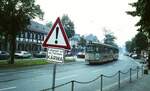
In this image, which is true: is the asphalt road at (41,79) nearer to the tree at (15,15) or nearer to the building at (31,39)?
the tree at (15,15)

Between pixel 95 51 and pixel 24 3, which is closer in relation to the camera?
pixel 24 3

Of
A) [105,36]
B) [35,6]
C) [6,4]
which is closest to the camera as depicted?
[6,4]

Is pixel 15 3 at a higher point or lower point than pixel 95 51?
higher

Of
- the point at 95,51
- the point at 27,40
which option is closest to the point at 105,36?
the point at 27,40

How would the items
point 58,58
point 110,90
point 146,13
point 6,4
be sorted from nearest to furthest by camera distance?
1. point 58,58
2. point 146,13
3. point 110,90
4. point 6,4

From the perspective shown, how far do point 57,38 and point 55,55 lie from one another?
1.37 feet

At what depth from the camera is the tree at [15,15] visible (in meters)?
39.6

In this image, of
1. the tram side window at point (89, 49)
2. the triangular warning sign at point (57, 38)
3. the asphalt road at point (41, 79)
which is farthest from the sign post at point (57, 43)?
the tram side window at point (89, 49)

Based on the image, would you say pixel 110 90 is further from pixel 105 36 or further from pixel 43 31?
pixel 105 36

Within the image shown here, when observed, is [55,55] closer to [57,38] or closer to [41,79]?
[57,38]

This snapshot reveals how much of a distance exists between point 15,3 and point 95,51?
13164 mm

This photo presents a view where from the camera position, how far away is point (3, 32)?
4156 cm

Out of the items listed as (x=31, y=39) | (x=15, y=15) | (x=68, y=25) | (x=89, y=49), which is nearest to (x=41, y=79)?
(x=15, y=15)

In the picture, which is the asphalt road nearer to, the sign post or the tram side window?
the sign post
